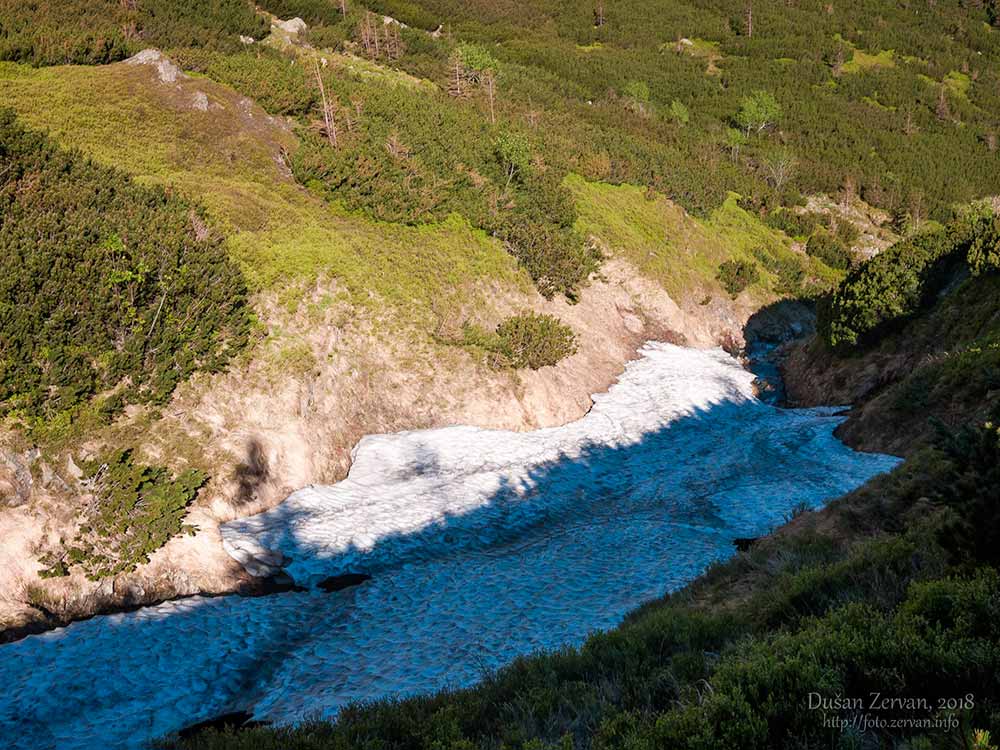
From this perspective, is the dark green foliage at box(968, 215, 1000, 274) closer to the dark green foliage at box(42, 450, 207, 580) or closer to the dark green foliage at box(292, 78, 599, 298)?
the dark green foliage at box(292, 78, 599, 298)

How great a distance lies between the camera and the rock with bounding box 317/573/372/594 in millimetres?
12812

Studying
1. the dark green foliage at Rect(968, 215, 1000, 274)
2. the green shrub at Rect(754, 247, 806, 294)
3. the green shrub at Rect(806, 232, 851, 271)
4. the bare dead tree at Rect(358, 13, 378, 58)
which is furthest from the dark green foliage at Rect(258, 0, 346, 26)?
the dark green foliage at Rect(968, 215, 1000, 274)

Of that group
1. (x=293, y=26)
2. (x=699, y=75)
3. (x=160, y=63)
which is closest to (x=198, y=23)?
(x=293, y=26)

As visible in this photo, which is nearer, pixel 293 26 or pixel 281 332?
pixel 281 332

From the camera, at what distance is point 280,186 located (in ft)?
77.8

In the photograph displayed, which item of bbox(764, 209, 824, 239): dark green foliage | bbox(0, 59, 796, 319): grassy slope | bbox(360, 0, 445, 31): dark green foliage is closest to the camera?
bbox(0, 59, 796, 319): grassy slope

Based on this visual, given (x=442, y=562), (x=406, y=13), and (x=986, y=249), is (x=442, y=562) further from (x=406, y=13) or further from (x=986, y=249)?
(x=406, y=13)

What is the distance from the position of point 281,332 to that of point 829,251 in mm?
36568

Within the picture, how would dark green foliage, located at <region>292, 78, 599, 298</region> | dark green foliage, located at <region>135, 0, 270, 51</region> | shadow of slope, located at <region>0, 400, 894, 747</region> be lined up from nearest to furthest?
shadow of slope, located at <region>0, 400, 894, 747</region>
dark green foliage, located at <region>292, 78, 599, 298</region>
dark green foliage, located at <region>135, 0, 270, 51</region>

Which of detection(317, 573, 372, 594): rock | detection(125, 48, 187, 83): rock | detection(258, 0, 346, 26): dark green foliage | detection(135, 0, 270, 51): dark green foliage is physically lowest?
detection(317, 573, 372, 594): rock

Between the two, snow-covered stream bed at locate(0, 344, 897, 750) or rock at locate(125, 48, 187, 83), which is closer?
snow-covered stream bed at locate(0, 344, 897, 750)

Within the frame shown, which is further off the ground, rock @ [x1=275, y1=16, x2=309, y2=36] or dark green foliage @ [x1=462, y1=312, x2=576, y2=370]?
rock @ [x1=275, y1=16, x2=309, y2=36]

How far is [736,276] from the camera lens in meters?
33.8

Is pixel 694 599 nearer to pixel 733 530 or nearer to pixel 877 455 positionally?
pixel 733 530
